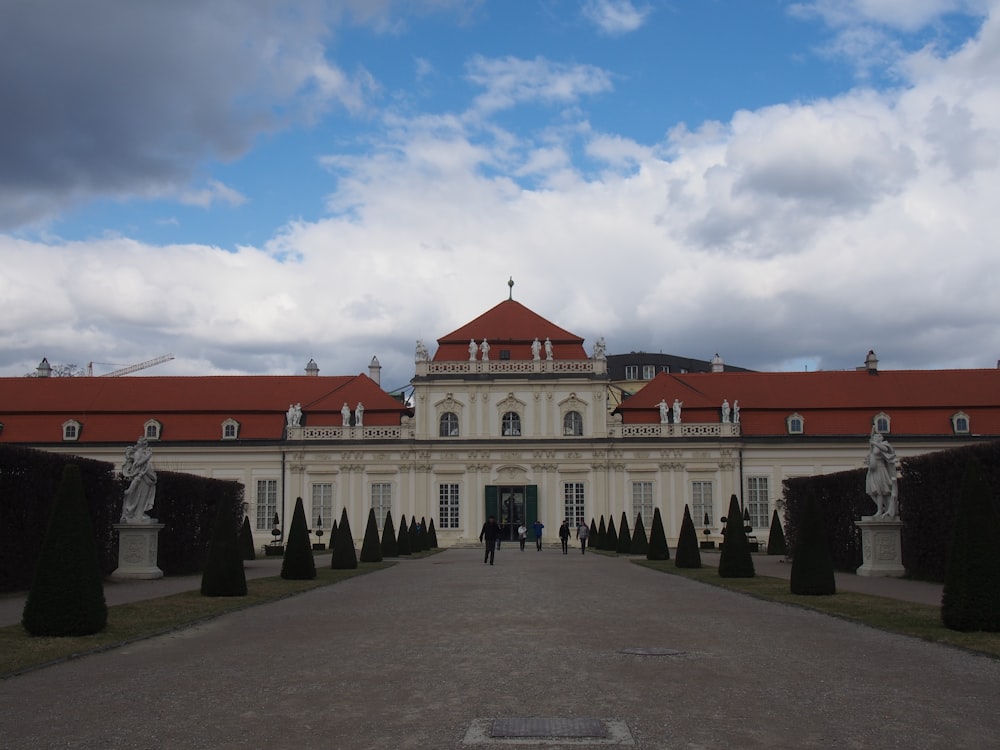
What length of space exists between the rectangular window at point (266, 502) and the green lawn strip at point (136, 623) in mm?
31194

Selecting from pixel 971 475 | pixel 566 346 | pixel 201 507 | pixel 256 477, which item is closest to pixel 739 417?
pixel 566 346

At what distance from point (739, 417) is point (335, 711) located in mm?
48914

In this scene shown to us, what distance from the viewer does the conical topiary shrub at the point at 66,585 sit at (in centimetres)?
1257

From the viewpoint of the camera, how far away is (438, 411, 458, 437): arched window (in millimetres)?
54719

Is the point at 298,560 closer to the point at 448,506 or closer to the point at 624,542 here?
the point at 624,542

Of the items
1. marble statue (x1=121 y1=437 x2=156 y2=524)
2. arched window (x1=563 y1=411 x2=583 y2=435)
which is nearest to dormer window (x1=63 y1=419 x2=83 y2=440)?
arched window (x1=563 y1=411 x2=583 y2=435)

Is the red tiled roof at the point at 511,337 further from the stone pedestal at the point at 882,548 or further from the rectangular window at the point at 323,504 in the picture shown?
the stone pedestal at the point at 882,548

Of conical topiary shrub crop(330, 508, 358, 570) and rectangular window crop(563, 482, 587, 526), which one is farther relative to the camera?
rectangular window crop(563, 482, 587, 526)

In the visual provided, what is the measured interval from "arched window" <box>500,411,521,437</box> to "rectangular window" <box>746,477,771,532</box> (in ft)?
41.3

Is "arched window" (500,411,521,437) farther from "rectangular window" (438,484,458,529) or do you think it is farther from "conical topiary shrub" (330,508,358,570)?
"conical topiary shrub" (330,508,358,570)

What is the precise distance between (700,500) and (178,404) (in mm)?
28908

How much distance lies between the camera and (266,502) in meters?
54.3

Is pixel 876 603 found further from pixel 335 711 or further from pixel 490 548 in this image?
pixel 490 548

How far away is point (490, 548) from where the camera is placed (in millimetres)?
30781
